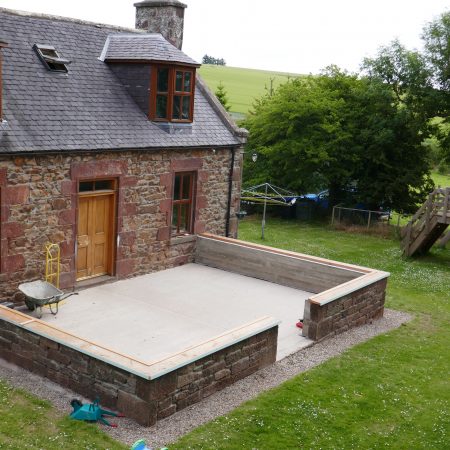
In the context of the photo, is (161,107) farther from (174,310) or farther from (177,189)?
(174,310)

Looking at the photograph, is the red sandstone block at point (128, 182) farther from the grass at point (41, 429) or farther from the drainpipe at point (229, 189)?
the grass at point (41, 429)

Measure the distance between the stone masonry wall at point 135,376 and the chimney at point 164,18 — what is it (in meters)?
11.4

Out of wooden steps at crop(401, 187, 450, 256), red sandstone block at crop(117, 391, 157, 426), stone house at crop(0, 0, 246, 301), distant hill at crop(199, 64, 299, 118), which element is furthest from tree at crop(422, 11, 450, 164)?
distant hill at crop(199, 64, 299, 118)

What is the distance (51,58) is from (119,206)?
4.01 meters

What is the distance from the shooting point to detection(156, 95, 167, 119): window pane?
1714cm

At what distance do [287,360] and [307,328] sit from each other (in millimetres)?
1278

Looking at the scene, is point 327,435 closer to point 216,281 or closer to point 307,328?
point 307,328

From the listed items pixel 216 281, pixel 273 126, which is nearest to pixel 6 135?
pixel 216 281

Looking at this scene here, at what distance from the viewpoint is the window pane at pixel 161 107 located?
675 inches

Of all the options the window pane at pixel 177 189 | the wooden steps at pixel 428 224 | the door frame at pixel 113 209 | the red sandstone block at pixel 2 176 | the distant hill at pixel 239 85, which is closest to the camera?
the red sandstone block at pixel 2 176

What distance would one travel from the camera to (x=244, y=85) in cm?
9325

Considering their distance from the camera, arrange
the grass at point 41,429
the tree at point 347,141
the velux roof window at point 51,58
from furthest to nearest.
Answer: the tree at point 347,141 < the velux roof window at point 51,58 < the grass at point 41,429

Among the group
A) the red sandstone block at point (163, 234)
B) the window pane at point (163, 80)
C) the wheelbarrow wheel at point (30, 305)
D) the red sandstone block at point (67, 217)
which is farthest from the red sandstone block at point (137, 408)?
the window pane at point (163, 80)

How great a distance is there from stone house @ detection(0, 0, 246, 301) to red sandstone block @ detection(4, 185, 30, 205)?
2cm
